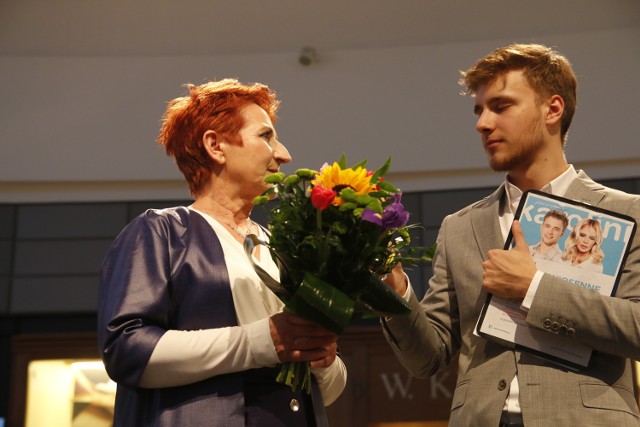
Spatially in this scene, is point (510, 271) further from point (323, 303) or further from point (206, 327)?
point (206, 327)

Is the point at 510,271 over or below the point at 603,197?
below

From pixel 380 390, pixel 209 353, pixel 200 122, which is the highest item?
pixel 200 122

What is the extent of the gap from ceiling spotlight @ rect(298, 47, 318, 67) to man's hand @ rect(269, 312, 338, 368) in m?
5.42

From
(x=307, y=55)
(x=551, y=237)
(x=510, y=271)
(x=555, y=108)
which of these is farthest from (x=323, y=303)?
(x=307, y=55)

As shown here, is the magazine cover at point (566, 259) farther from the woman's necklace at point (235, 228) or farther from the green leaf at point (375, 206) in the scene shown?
the woman's necklace at point (235, 228)

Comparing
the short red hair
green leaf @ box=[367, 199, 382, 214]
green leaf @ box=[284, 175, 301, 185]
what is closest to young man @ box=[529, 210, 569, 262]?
green leaf @ box=[367, 199, 382, 214]

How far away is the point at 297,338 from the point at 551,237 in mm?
683

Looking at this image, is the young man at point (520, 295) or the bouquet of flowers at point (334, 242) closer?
the bouquet of flowers at point (334, 242)

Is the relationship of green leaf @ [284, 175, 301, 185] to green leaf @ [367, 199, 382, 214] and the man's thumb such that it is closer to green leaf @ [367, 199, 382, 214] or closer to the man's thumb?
green leaf @ [367, 199, 382, 214]

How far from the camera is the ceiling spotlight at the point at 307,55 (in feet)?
24.1

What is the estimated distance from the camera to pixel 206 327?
2160mm

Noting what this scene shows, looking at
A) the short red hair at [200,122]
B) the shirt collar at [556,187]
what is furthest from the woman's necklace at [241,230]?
the shirt collar at [556,187]

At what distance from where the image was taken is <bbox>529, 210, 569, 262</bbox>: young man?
2.21 m

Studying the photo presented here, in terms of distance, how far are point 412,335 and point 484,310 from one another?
0.21 m
